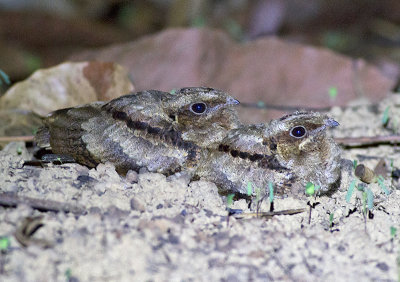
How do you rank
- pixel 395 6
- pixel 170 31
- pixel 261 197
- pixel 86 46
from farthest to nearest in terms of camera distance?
pixel 395 6, pixel 86 46, pixel 170 31, pixel 261 197

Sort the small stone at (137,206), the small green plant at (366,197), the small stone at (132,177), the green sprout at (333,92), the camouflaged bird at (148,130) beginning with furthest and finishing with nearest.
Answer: the green sprout at (333,92)
the camouflaged bird at (148,130)
the small stone at (132,177)
the small green plant at (366,197)
the small stone at (137,206)

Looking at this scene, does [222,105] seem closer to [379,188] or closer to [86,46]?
[379,188]

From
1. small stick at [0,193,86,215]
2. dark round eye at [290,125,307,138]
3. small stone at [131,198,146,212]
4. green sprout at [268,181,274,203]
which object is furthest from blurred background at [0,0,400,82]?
small stone at [131,198,146,212]

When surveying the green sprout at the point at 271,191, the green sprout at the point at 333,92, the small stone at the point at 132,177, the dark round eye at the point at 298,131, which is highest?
the green sprout at the point at 333,92

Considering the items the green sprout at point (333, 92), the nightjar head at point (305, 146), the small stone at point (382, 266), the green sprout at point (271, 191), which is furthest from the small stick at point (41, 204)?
the green sprout at point (333, 92)

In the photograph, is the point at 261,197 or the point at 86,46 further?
the point at 86,46

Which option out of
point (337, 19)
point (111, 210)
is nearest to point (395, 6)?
point (337, 19)

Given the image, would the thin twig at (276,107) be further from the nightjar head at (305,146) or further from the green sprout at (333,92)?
the nightjar head at (305,146)

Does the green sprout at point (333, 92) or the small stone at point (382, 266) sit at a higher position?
the green sprout at point (333, 92)

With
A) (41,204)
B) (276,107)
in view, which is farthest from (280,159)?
(276,107)
